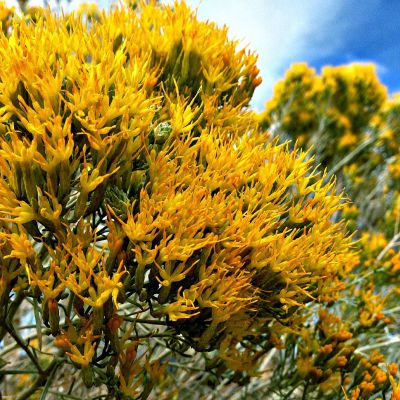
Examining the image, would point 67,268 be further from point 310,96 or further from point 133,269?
point 310,96

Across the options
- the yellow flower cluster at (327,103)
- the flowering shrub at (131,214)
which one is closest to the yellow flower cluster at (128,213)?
the flowering shrub at (131,214)

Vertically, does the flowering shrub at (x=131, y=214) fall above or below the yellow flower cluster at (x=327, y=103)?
below

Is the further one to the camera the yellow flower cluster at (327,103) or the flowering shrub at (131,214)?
the yellow flower cluster at (327,103)

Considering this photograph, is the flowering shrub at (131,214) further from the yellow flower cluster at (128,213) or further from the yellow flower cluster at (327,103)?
the yellow flower cluster at (327,103)

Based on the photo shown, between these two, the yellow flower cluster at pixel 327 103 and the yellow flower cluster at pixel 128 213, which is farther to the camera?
the yellow flower cluster at pixel 327 103

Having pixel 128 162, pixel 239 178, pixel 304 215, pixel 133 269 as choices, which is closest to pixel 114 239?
pixel 133 269

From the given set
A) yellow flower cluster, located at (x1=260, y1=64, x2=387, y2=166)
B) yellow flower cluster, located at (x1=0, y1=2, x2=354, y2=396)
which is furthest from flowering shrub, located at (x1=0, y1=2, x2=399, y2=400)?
yellow flower cluster, located at (x1=260, y1=64, x2=387, y2=166)

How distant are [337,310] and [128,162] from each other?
322 cm

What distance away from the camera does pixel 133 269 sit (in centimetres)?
200

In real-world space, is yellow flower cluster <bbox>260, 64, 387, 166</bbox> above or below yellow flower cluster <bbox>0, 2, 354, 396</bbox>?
above

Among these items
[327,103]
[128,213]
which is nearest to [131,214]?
[128,213]

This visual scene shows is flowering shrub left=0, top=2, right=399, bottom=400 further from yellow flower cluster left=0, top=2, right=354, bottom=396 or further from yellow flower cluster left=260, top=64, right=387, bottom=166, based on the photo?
yellow flower cluster left=260, top=64, right=387, bottom=166

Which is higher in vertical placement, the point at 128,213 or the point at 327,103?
the point at 327,103

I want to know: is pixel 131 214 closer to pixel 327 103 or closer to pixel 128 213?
pixel 128 213
